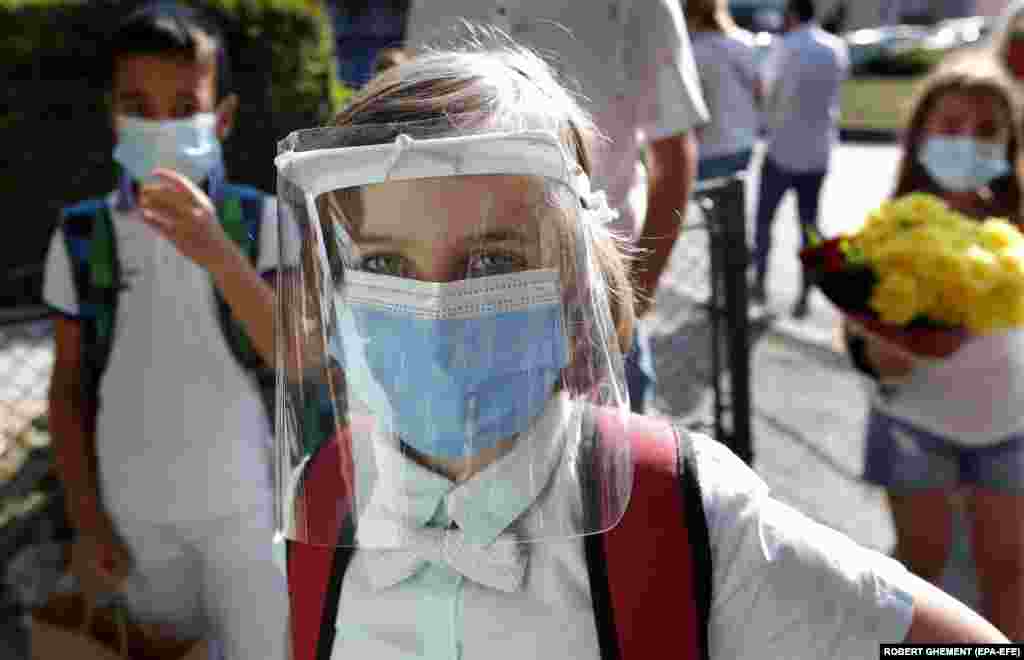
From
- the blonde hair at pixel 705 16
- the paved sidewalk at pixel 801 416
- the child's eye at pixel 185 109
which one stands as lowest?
the paved sidewalk at pixel 801 416

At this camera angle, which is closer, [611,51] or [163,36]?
[611,51]

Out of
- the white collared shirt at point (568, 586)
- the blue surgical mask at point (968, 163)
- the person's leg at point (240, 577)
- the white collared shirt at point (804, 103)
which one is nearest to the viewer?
the white collared shirt at point (568, 586)

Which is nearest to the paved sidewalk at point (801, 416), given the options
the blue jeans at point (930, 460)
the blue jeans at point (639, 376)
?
the blue jeans at point (930, 460)

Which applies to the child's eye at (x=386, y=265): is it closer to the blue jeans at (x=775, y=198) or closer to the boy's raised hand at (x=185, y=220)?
the boy's raised hand at (x=185, y=220)

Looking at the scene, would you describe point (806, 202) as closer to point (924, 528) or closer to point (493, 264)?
point (924, 528)

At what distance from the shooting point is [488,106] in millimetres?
1238

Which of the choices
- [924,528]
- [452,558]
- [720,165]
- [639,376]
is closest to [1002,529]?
[924,528]

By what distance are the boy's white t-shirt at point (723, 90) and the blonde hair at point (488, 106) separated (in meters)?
4.77

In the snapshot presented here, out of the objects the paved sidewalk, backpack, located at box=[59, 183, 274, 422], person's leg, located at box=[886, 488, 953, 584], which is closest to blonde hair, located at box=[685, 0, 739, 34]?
the paved sidewalk

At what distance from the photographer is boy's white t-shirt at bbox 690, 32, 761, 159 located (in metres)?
5.98

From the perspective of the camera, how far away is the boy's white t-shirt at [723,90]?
5977 millimetres

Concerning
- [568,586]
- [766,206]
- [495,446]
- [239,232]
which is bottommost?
[766,206]

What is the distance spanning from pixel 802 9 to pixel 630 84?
5286 millimetres

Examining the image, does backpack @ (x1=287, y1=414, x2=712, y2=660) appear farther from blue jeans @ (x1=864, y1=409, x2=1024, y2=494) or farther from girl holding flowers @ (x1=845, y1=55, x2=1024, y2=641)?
blue jeans @ (x1=864, y1=409, x2=1024, y2=494)
